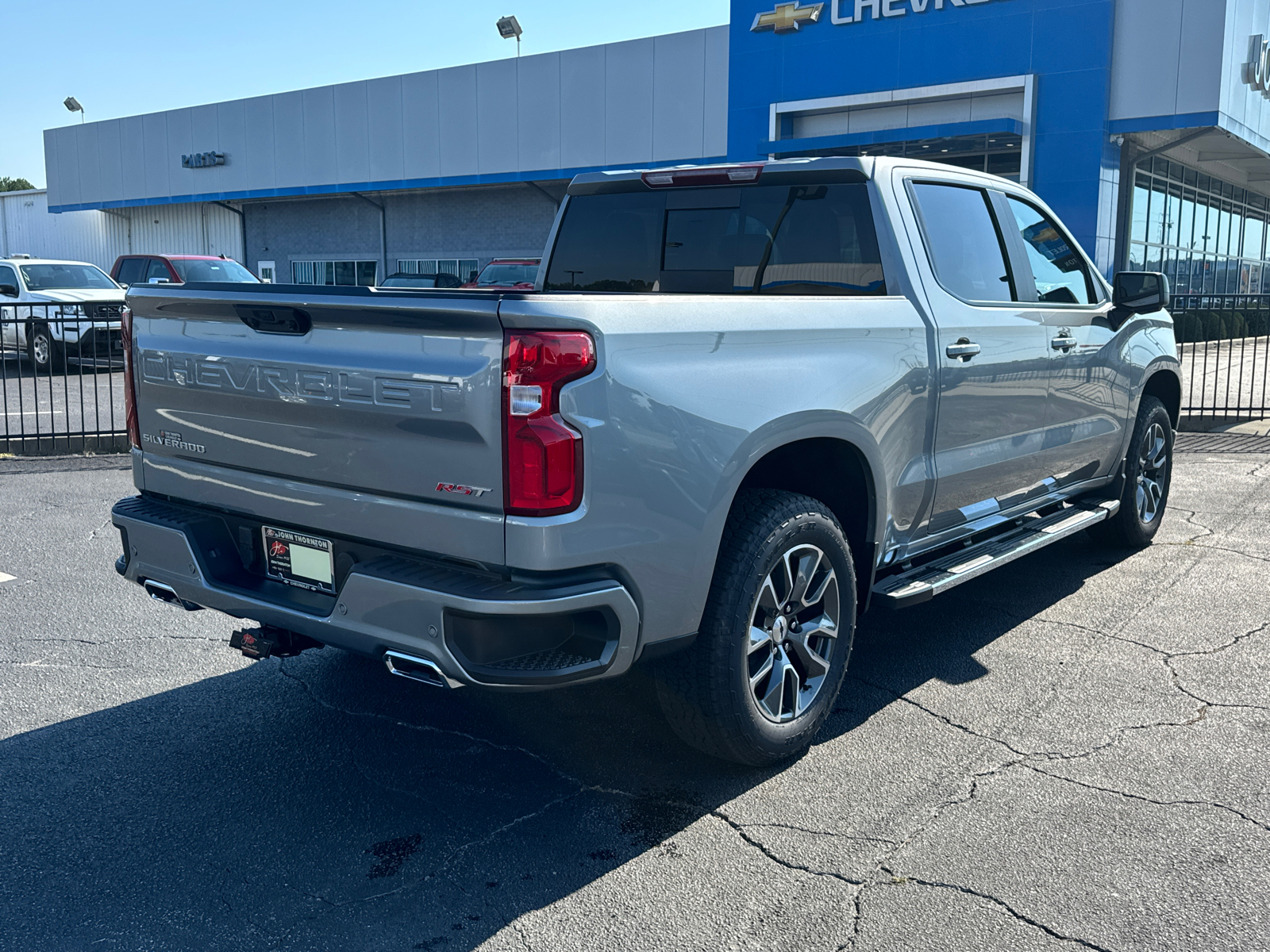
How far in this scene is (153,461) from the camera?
12.6 feet

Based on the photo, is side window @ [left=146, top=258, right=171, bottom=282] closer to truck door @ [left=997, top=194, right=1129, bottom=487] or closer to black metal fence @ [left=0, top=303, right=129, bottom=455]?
black metal fence @ [left=0, top=303, right=129, bottom=455]

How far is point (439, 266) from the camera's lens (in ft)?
118

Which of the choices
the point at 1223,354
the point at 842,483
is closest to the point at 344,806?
the point at 842,483

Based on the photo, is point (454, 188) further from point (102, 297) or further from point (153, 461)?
point (153, 461)

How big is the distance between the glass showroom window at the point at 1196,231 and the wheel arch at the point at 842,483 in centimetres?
2237

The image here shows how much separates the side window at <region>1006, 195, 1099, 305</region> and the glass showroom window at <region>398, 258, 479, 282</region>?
96.8 feet

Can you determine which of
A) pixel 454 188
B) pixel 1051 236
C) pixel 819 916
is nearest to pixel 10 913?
pixel 819 916

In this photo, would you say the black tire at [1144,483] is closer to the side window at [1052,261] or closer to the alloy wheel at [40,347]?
the side window at [1052,261]

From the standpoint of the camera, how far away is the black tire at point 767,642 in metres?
3.38

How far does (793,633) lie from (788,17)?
21.9 meters

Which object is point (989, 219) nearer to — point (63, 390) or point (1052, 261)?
point (1052, 261)

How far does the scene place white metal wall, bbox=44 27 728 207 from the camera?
2788 cm

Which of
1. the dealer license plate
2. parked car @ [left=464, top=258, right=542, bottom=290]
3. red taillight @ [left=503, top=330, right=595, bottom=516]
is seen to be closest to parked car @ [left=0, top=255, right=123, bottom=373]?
parked car @ [left=464, top=258, right=542, bottom=290]

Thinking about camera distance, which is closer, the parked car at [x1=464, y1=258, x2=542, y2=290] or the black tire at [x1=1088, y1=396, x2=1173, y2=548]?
the black tire at [x1=1088, y1=396, x2=1173, y2=548]
